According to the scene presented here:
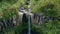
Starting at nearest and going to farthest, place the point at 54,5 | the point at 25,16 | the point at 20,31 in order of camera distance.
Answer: the point at 54,5 < the point at 20,31 < the point at 25,16

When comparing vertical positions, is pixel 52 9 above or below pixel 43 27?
above

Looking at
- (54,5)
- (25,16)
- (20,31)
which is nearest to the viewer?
(54,5)

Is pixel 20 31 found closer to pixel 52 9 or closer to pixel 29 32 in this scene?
pixel 29 32

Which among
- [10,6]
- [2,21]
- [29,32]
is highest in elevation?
[10,6]

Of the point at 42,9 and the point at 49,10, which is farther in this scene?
the point at 42,9

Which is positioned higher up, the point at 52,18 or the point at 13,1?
the point at 13,1

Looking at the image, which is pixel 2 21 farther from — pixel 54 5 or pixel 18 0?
pixel 54 5

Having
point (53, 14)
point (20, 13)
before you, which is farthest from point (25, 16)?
point (53, 14)

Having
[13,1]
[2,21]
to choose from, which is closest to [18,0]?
[13,1]

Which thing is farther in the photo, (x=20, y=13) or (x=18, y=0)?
(x=20, y=13)
